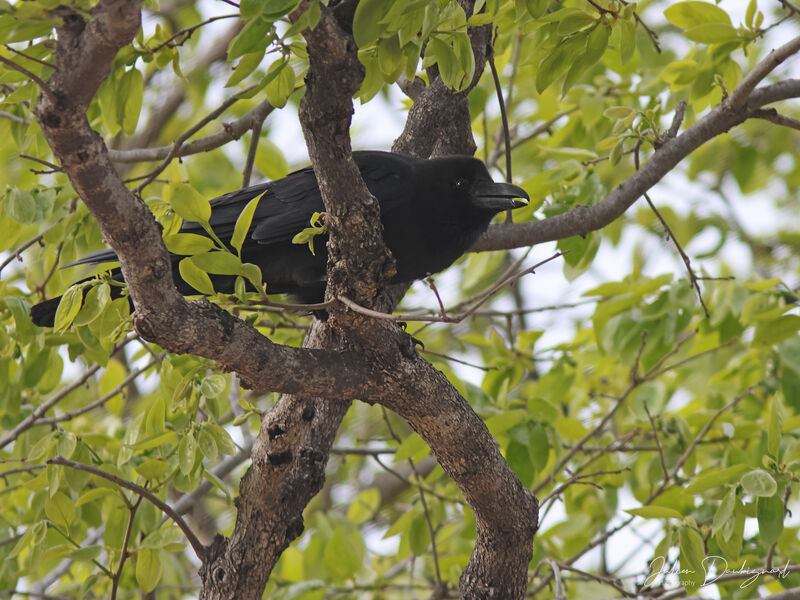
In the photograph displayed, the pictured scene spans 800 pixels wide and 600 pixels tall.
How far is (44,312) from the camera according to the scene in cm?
336

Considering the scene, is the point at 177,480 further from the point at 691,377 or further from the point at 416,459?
the point at 691,377

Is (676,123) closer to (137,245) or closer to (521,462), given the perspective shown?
(521,462)

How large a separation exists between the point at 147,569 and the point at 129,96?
Result: 1.72m

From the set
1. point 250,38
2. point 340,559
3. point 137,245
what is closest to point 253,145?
point 137,245

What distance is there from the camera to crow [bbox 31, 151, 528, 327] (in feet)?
12.1

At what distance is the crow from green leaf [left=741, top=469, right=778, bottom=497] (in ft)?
4.76

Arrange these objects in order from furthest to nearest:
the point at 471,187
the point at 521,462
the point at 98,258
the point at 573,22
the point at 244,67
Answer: the point at 471,187 < the point at 521,462 < the point at 98,258 < the point at 573,22 < the point at 244,67

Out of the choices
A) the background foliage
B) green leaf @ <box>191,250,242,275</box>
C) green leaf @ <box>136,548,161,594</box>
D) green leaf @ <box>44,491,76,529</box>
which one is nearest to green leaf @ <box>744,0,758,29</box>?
the background foliage

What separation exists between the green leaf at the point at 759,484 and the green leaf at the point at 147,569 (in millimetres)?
2149

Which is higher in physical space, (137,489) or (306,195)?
(306,195)

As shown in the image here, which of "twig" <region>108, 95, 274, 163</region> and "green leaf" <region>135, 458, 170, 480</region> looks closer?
"green leaf" <region>135, 458, 170, 480</region>

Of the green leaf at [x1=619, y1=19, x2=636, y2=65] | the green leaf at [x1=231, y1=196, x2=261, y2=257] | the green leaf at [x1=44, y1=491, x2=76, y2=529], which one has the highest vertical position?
the green leaf at [x1=619, y1=19, x2=636, y2=65]

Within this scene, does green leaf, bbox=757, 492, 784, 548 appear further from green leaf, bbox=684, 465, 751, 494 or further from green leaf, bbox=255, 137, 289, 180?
green leaf, bbox=255, 137, 289, 180

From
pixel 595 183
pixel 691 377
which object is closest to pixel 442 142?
pixel 595 183
